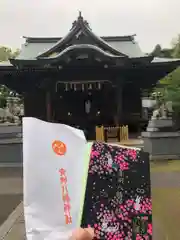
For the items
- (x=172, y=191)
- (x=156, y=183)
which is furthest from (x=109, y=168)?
(x=156, y=183)

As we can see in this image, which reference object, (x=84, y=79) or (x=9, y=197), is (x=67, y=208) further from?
(x=84, y=79)

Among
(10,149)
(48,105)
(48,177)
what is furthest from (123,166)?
(48,105)

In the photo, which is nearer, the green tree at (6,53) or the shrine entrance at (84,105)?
the shrine entrance at (84,105)

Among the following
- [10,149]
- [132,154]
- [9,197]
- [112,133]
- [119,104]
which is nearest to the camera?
[132,154]

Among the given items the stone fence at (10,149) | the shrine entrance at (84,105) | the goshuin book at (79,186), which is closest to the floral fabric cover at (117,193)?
the goshuin book at (79,186)

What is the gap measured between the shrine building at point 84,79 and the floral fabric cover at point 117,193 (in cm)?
1507

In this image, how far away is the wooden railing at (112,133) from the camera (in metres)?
17.5

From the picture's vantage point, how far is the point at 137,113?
20.7 metres

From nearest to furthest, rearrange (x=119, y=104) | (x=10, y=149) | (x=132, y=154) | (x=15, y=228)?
(x=132, y=154)
(x=15, y=228)
(x=10, y=149)
(x=119, y=104)

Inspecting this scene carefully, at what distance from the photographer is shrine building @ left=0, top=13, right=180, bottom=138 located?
57.0 feet

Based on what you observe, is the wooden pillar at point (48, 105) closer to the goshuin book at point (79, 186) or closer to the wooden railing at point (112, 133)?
the wooden railing at point (112, 133)

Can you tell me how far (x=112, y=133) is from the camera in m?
17.7

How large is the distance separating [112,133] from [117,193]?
16.0 m

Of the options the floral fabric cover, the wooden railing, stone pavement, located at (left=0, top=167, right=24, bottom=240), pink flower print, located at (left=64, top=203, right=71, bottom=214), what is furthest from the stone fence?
pink flower print, located at (left=64, top=203, right=71, bottom=214)
